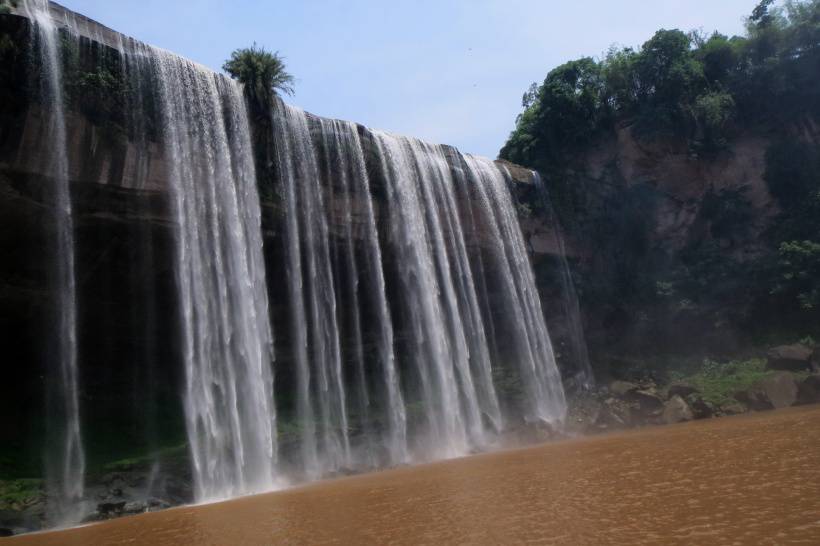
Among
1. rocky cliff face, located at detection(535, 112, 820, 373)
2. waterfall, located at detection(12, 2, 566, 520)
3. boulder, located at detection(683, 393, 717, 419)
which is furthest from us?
rocky cliff face, located at detection(535, 112, 820, 373)

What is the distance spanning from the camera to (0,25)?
13578 mm

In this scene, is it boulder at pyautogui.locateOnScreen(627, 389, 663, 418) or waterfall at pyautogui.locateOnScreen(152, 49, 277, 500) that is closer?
waterfall at pyautogui.locateOnScreen(152, 49, 277, 500)

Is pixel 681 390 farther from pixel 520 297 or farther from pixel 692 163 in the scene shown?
pixel 692 163

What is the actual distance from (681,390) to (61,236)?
20.4 m

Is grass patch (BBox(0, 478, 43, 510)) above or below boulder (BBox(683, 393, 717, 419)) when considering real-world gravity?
above

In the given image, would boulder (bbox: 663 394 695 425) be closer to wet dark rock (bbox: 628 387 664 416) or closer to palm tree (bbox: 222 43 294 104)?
wet dark rock (bbox: 628 387 664 416)

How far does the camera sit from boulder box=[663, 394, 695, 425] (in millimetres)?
20781

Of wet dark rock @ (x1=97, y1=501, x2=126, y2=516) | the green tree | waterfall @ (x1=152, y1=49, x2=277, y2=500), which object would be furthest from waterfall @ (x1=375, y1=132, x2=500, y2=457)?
the green tree

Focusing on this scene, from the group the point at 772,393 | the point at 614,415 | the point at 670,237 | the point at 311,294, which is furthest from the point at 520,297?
the point at 311,294


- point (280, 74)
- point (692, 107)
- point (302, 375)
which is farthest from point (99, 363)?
point (692, 107)

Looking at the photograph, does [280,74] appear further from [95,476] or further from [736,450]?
[736,450]

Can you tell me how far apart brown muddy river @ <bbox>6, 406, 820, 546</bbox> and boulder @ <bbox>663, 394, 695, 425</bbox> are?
10.3 m

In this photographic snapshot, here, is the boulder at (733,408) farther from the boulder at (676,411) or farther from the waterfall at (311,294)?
the waterfall at (311,294)

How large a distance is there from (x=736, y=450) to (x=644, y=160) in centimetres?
2389
